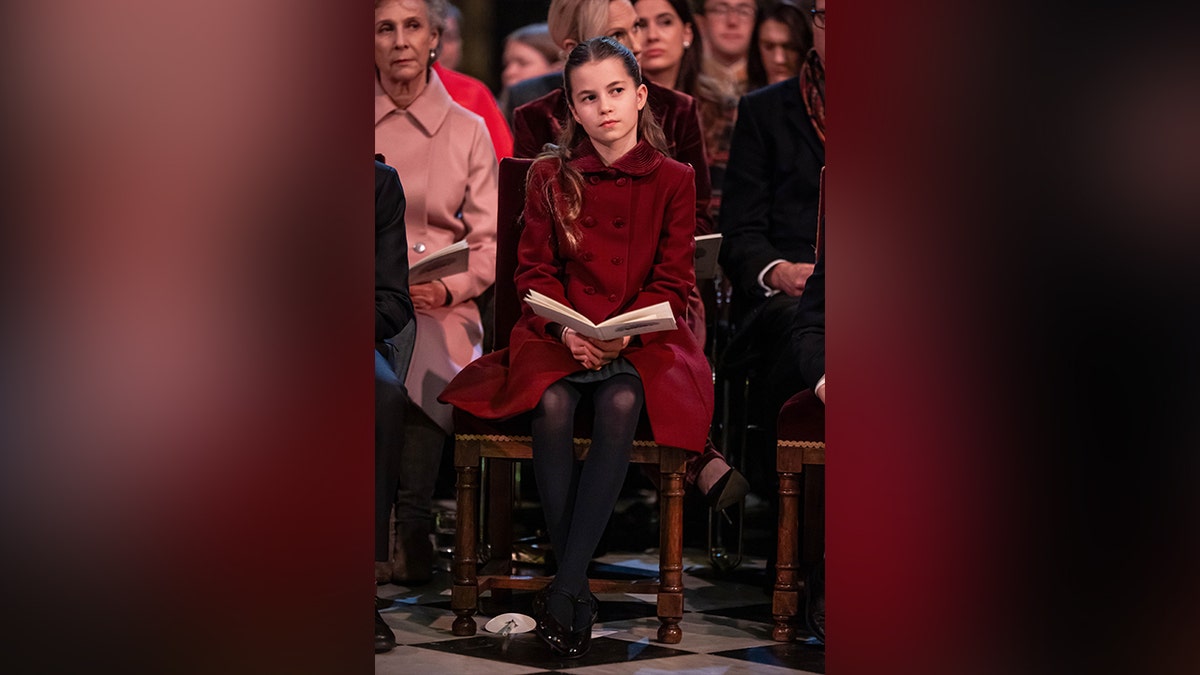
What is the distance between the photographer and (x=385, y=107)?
444cm

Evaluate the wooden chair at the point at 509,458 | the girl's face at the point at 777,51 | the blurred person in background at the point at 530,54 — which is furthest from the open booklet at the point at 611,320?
the blurred person in background at the point at 530,54

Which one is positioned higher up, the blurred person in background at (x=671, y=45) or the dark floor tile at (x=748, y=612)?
the blurred person in background at (x=671, y=45)

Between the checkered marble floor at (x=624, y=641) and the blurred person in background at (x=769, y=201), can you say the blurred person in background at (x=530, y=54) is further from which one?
the checkered marble floor at (x=624, y=641)

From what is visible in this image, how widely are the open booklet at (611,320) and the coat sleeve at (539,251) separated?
0.72ft

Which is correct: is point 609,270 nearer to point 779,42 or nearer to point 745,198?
point 745,198

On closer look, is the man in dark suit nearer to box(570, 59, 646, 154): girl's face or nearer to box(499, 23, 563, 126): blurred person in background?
box(570, 59, 646, 154): girl's face

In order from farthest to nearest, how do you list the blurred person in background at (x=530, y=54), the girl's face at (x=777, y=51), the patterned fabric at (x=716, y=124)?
the blurred person in background at (x=530, y=54), the patterned fabric at (x=716, y=124), the girl's face at (x=777, y=51)

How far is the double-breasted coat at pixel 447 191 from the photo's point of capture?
14.0ft

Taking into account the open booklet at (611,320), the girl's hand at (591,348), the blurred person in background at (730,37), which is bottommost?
the girl's hand at (591,348)

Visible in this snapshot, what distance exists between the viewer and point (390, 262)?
358 centimetres

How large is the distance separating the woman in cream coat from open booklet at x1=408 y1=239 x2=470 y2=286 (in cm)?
49

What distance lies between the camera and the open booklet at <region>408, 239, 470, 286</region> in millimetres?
3592
